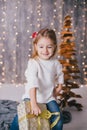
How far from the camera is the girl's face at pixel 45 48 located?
1.77m

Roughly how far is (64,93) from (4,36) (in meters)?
1.31

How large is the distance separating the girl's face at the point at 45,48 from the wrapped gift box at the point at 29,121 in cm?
32

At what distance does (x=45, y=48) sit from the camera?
5.82 ft

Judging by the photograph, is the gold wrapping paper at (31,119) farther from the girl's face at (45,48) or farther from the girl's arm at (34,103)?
the girl's face at (45,48)

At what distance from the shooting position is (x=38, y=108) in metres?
1.68

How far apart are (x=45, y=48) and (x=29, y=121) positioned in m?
0.45

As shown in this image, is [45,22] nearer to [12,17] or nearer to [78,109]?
[12,17]

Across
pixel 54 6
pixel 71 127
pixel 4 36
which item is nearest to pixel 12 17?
pixel 4 36

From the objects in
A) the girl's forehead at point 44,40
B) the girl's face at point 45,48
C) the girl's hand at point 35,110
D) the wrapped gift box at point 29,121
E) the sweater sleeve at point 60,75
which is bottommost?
the wrapped gift box at point 29,121

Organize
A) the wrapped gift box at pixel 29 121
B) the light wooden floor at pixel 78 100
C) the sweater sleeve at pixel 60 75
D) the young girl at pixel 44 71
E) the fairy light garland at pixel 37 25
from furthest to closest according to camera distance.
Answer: the fairy light garland at pixel 37 25, the light wooden floor at pixel 78 100, the sweater sleeve at pixel 60 75, the young girl at pixel 44 71, the wrapped gift box at pixel 29 121

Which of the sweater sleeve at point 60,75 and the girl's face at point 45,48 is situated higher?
the girl's face at point 45,48

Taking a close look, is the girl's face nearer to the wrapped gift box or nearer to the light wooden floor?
the wrapped gift box

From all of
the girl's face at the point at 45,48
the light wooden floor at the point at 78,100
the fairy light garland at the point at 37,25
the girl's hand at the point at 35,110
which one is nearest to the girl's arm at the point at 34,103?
the girl's hand at the point at 35,110

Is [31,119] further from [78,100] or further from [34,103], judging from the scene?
[78,100]
